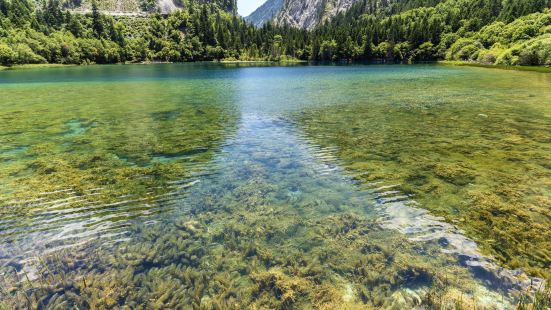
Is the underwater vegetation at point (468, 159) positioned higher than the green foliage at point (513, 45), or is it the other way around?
the green foliage at point (513, 45)

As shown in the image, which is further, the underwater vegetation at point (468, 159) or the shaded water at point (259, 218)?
the underwater vegetation at point (468, 159)

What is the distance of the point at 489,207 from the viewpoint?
10.5m

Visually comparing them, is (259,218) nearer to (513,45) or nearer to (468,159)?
(468,159)

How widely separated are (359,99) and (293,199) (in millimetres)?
29896

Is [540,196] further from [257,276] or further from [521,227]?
[257,276]

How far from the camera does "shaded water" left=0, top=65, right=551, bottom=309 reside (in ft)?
23.6

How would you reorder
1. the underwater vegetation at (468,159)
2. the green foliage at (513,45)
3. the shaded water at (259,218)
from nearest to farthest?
the shaded water at (259,218) → the underwater vegetation at (468,159) → the green foliage at (513,45)

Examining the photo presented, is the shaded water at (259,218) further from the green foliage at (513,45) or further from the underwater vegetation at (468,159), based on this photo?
the green foliage at (513,45)

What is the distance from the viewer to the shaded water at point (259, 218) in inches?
283

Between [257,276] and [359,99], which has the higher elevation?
[359,99]

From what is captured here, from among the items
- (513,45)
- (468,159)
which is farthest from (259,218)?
(513,45)

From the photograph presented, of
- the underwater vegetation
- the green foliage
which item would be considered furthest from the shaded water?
the green foliage

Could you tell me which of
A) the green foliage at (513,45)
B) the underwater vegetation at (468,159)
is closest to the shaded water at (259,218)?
the underwater vegetation at (468,159)

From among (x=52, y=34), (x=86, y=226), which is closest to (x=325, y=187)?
(x=86, y=226)
